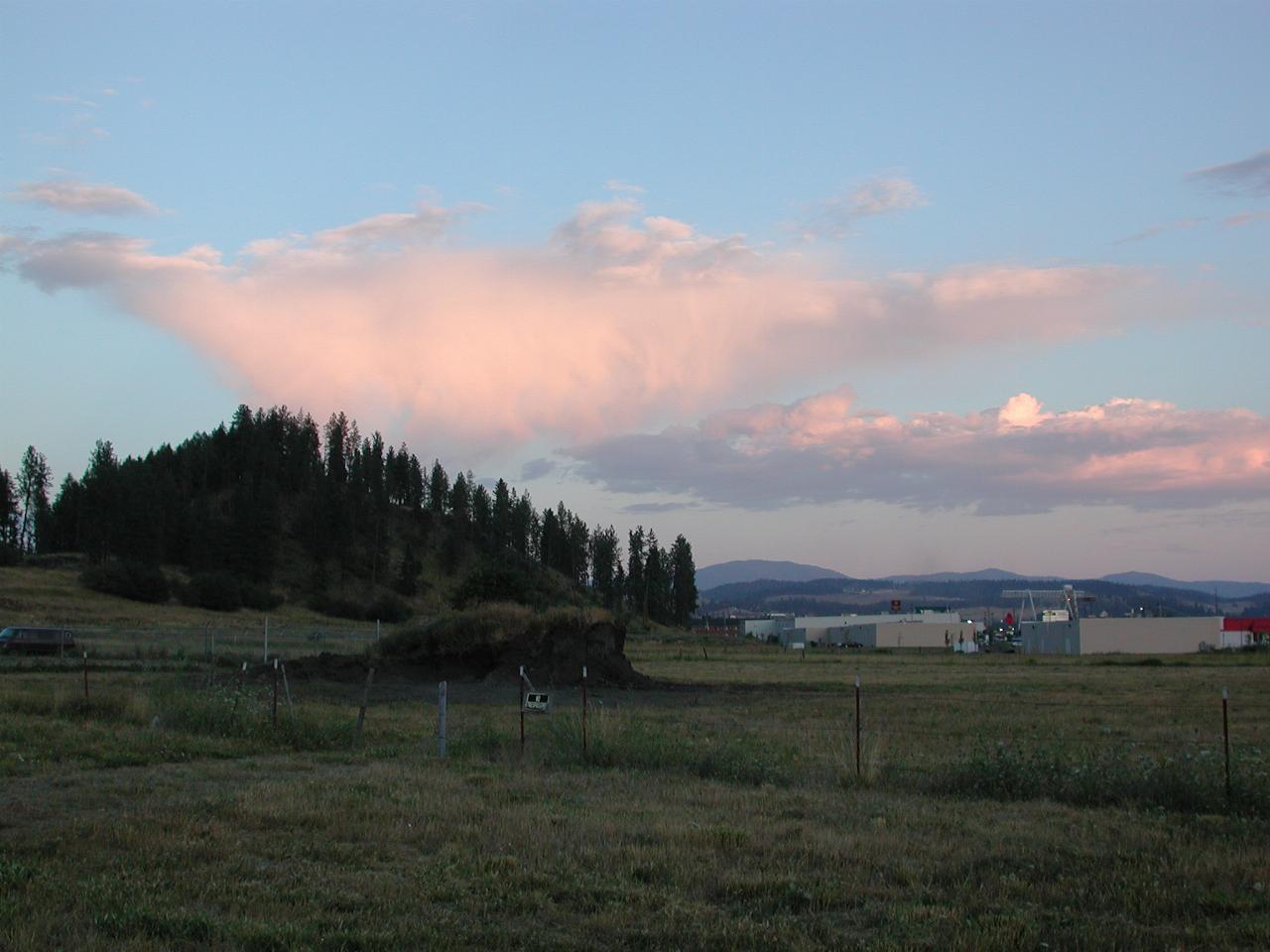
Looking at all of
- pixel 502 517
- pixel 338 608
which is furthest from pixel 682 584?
pixel 338 608

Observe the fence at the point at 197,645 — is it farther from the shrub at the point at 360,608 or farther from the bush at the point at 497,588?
the shrub at the point at 360,608

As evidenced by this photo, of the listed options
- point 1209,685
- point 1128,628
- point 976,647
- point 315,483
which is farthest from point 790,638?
point 1209,685

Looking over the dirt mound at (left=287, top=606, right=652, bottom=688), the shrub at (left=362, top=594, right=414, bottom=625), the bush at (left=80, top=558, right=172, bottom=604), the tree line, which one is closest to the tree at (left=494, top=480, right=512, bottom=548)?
the tree line

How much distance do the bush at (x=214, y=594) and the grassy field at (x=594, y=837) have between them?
3211 inches

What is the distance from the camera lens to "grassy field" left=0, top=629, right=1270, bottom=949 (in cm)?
866

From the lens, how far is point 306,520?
13775cm

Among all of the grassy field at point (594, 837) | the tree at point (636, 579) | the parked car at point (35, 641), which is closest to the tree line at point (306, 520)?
the tree at point (636, 579)

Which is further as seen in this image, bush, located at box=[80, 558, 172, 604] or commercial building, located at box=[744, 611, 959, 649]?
commercial building, located at box=[744, 611, 959, 649]

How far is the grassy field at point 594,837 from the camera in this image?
8.66 m

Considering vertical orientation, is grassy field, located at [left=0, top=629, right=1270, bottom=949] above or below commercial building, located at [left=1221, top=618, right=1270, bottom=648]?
above

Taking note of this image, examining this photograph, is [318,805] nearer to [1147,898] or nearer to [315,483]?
[1147,898]

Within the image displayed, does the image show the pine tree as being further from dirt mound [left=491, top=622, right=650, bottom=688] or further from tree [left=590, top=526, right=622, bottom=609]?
dirt mound [left=491, top=622, right=650, bottom=688]

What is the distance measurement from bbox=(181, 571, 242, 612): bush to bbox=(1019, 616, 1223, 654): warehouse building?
225 ft

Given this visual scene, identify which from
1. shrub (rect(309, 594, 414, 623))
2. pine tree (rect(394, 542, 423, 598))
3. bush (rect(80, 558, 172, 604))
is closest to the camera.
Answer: bush (rect(80, 558, 172, 604))
